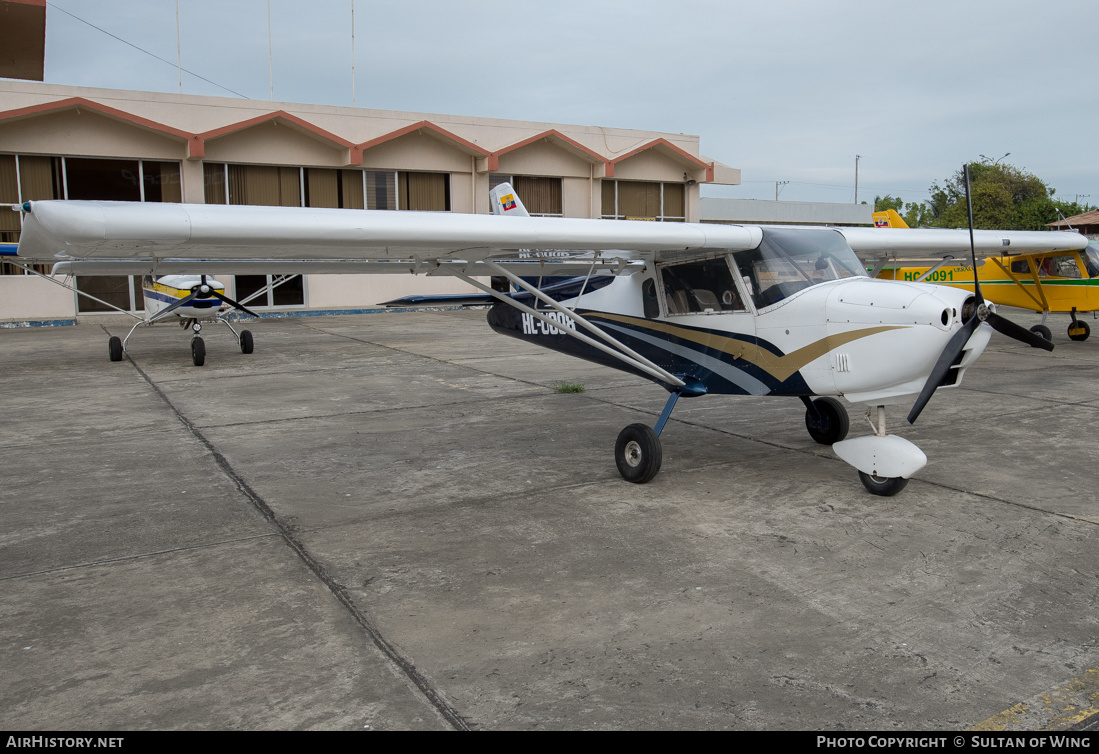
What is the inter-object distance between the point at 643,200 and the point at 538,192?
14.6ft

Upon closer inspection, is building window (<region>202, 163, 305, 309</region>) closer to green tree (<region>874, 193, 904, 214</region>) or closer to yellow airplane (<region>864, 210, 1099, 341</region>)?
yellow airplane (<region>864, 210, 1099, 341</region>)

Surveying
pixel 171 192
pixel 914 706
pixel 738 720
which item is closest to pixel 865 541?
pixel 914 706

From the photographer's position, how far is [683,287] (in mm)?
6684

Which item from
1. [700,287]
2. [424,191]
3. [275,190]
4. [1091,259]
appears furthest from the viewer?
[424,191]

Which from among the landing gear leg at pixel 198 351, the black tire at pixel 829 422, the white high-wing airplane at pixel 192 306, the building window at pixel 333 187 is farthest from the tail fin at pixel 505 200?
the building window at pixel 333 187

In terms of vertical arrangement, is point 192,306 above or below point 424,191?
below

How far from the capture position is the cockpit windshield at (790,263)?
5902 millimetres

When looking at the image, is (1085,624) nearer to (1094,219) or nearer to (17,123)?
(17,123)

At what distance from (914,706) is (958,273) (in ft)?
57.8

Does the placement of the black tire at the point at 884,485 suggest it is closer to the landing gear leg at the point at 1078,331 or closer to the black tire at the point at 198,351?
the black tire at the point at 198,351

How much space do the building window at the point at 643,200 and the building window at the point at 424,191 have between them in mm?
6006

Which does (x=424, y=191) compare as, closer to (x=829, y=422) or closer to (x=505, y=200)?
(x=505, y=200)

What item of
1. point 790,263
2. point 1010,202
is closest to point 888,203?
point 1010,202

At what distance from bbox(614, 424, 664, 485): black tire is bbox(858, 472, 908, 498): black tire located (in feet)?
4.96
